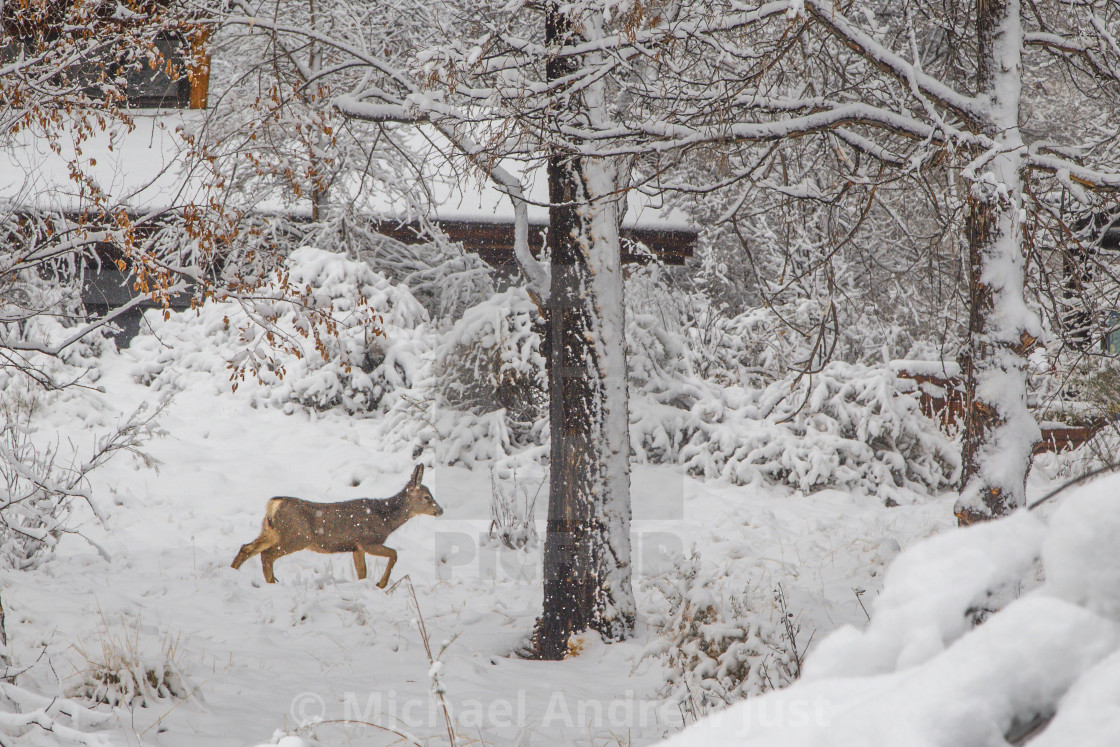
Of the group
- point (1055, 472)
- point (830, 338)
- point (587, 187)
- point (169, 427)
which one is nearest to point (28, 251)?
point (587, 187)

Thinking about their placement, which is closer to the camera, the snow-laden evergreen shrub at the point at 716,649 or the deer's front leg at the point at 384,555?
the snow-laden evergreen shrub at the point at 716,649

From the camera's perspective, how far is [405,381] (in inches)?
388

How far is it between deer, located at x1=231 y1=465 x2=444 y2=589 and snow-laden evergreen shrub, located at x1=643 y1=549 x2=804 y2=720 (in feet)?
6.67

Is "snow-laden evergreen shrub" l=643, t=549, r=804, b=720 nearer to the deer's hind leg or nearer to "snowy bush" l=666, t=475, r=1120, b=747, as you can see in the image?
the deer's hind leg

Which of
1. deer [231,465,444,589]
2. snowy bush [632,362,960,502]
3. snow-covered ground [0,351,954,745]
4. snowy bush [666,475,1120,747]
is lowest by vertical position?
snow-covered ground [0,351,954,745]

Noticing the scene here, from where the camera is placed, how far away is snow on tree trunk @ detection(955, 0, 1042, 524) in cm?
364

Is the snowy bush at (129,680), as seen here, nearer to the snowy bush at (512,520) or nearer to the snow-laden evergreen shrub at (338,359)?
the snowy bush at (512,520)

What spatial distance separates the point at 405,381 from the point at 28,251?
6.00 m

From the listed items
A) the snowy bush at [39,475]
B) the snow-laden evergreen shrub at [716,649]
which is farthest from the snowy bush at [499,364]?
the snow-laden evergreen shrub at [716,649]

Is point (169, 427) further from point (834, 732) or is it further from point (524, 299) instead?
point (834, 732)

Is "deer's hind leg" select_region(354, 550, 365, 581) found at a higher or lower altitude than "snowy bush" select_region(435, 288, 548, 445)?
lower

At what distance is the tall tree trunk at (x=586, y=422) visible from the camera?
16.6 ft

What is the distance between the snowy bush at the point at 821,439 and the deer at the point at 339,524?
3290 millimetres

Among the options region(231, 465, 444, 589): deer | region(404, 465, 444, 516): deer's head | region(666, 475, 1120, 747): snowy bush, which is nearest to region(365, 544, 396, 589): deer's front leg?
region(231, 465, 444, 589): deer
